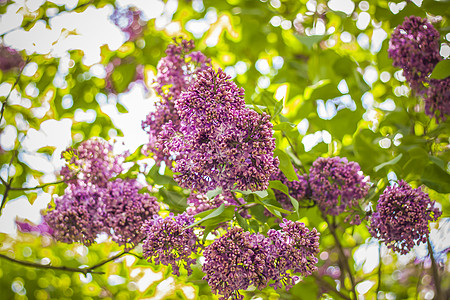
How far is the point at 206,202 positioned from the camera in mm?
1024

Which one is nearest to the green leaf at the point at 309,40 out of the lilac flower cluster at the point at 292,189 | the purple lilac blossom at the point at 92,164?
the lilac flower cluster at the point at 292,189

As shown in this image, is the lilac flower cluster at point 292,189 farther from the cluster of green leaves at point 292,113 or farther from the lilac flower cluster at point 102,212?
the lilac flower cluster at point 102,212

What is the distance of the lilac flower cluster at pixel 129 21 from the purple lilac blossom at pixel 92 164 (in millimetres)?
781

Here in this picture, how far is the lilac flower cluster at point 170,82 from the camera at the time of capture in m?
1.12

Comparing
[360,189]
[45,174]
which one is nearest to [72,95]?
[45,174]

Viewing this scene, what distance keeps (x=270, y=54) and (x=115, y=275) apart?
3.71 ft

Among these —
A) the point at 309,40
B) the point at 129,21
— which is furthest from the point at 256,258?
the point at 129,21

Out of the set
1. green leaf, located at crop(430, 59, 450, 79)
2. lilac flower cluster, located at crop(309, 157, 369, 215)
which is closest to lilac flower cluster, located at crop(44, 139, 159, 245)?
lilac flower cluster, located at crop(309, 157, 369, 215)

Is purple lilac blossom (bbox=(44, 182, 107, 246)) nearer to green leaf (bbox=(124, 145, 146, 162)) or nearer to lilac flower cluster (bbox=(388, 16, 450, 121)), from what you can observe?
green leaf (bbox=(124, 145, 146, 162))

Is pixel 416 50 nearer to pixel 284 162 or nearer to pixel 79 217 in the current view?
pixel 284 162

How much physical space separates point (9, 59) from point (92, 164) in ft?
2.92

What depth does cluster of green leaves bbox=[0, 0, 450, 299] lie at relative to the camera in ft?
4.03

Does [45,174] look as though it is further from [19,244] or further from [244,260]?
[244,260]

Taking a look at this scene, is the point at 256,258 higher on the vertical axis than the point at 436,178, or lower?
higher
